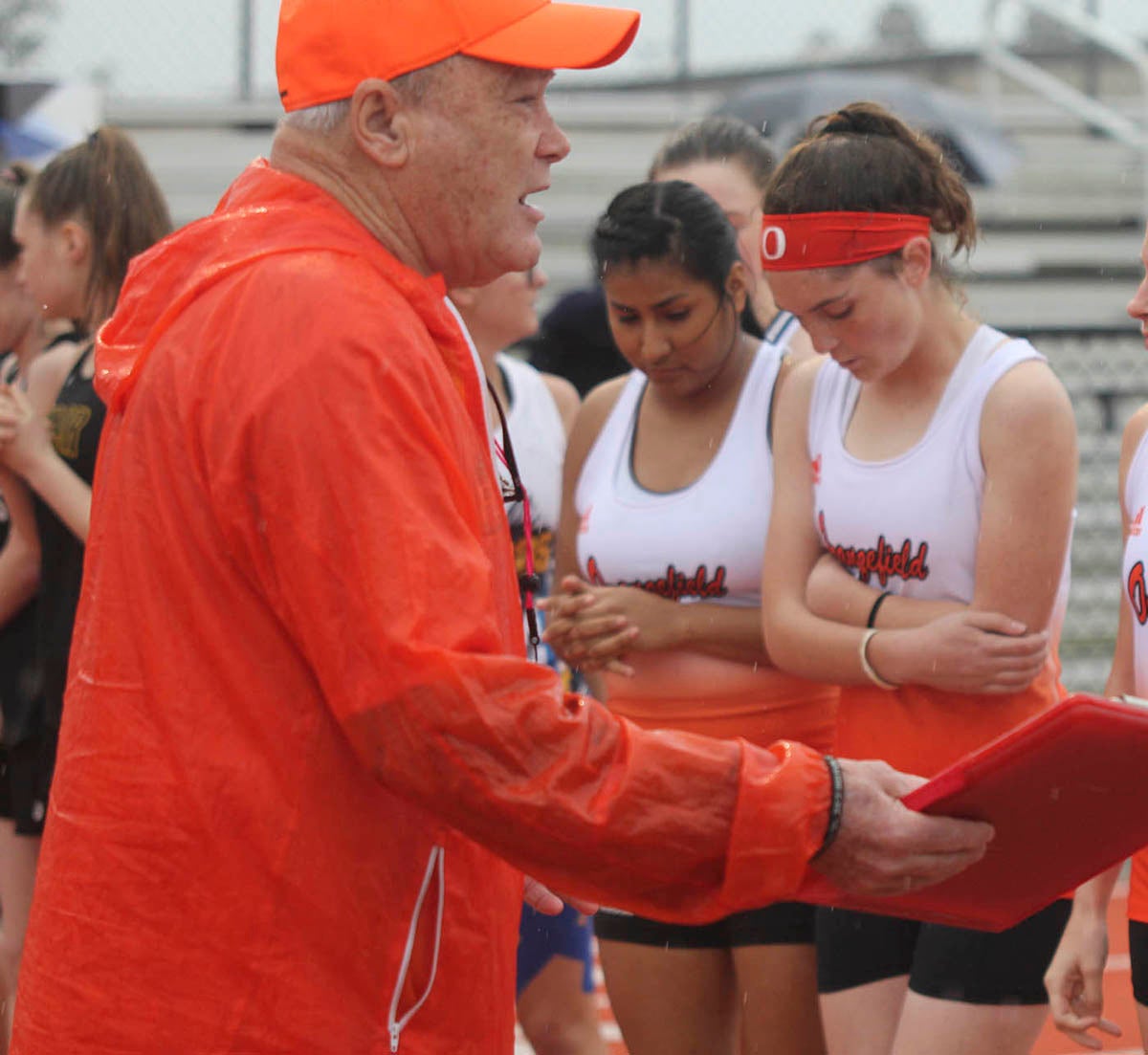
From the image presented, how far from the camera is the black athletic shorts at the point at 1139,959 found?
2.53 metres

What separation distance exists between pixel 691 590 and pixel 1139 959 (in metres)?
1.08

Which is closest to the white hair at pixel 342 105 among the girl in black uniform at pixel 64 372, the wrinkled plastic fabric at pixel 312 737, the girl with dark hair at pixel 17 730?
the wrinkled plastic fabric at pixel 312 737

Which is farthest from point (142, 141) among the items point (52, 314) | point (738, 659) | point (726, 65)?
point (738, 659)

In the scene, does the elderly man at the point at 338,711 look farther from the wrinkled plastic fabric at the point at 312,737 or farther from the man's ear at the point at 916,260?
the man's ear at the point at 916,260

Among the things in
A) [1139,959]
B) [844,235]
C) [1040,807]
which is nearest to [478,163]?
[1040,807]

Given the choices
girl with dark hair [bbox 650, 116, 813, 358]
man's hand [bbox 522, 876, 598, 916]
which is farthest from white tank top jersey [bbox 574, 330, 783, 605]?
man's hand [bbox 522, 876, 598, 916]

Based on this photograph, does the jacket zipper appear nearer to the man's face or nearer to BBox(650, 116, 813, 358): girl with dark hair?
the man's face

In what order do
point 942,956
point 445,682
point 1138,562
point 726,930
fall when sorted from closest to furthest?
point 445,682, point 1138,562, point 942,956, point 726,930

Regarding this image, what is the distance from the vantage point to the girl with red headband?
8.83 ft

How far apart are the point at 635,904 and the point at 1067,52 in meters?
11.6

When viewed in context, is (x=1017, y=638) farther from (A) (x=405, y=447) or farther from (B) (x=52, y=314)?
(B) (x=52, y=314)

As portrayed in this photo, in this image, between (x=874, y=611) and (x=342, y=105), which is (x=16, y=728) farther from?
(x=342, y=105)

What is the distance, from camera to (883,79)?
1116 centimetres

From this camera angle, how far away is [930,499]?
2.76 m
